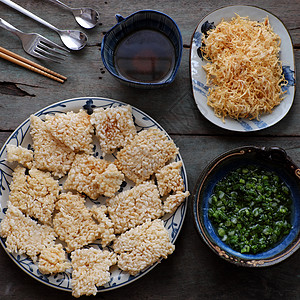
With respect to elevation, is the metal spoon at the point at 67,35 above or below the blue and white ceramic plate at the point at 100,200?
above

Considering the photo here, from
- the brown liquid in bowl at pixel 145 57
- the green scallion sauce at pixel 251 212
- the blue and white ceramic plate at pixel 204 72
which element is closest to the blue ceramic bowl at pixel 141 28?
the brown liquid in bowl at pixel 145 57

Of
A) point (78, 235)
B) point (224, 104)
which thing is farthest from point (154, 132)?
point (78, 235)

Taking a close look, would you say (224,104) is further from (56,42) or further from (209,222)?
(56,42)

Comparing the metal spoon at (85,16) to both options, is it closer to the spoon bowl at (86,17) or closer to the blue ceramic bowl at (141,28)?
the spoon bowl at (86,17)

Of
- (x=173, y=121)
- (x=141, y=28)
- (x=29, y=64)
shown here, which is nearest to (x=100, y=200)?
(x=173, y=121)

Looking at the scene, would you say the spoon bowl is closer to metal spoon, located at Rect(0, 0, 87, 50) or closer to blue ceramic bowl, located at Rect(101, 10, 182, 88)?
metal spoon, located at Rect(0, 0, 87, 50)

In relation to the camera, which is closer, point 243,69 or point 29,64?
point 243,69

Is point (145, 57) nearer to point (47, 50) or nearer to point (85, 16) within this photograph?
point (85, 16)
